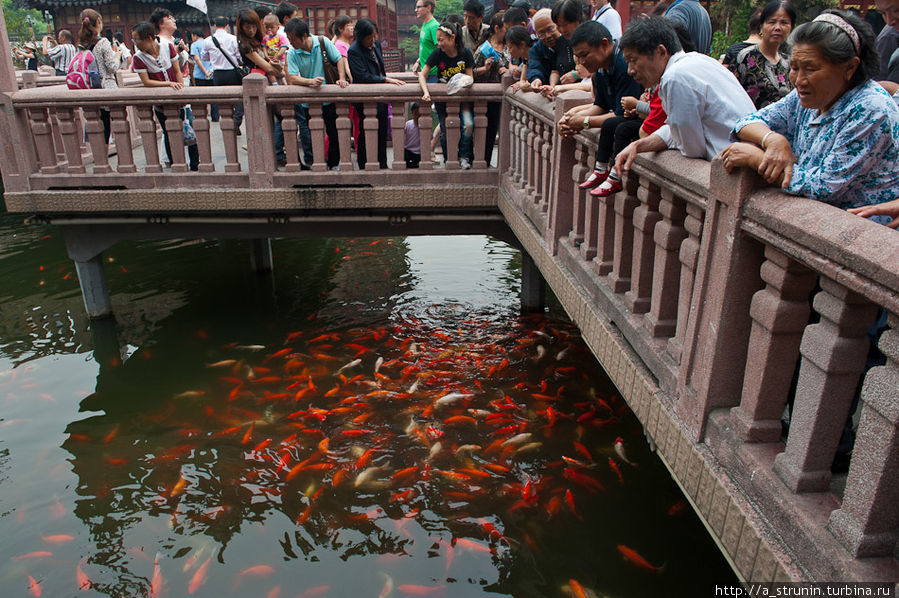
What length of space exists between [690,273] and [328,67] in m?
5.83

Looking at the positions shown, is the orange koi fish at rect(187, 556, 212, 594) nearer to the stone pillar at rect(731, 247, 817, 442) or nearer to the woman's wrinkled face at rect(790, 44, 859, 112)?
the stone pillar at rect(731, 247, 817, 442)

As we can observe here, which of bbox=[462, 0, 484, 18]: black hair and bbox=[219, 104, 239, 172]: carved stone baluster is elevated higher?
bbox=[462, 0, 484, 18]: black hair

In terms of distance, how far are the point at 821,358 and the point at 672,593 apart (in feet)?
9.25

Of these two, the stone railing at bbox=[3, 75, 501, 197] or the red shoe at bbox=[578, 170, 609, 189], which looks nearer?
the red shoe at bbox=[578, 170, 609, 189]

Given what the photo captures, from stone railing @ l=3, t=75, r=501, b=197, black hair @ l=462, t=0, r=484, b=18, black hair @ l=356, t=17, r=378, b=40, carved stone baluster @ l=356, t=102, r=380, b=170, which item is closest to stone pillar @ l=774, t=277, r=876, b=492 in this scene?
stone railing @ l=3, t=75, r=501, b=197

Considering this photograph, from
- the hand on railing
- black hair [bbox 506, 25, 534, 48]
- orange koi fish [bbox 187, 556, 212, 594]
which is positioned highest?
black hair [bbox 506, 25, 534, 48]

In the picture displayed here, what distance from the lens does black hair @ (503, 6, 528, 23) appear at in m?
7.18

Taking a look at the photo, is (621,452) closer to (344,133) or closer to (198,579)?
(198,579)

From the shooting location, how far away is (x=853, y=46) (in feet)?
7.44

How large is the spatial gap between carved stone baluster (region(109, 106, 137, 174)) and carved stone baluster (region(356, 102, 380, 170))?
2645mm

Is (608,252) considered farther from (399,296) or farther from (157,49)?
(157,49)

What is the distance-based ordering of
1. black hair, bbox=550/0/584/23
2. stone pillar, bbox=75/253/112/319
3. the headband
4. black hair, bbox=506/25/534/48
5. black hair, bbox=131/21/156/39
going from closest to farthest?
the headband, black hair, bbox=550/0/584/23, black hair, bbox=506/25/534/48, black hair, bbox=131/21/156/39, stone pillar, bbox=75/253/112/319

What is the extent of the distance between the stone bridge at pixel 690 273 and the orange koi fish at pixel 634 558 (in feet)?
5.04

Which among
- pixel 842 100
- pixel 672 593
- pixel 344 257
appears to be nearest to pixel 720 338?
pixel 842 100
